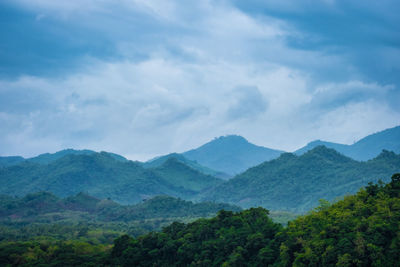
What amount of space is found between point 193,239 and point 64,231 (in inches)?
1828

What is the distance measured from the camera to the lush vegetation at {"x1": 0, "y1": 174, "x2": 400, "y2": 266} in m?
25.2

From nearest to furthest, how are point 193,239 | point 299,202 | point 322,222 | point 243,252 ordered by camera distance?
1. point 322,222
2. point 243,252
3. point 193,239
4. point 299,202

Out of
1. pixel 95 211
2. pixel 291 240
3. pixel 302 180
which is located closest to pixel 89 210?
pixel 95 211

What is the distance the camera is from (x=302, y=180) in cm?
16962

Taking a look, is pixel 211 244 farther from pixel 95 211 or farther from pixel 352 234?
pixel 95 211

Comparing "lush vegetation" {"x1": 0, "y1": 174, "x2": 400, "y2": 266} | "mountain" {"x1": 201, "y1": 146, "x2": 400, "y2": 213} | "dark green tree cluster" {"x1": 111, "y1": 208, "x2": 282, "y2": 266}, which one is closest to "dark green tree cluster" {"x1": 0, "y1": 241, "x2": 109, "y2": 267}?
"lush vegetation" {"x1": 0, "y1": 174, "x2": 400, "y2": 266}

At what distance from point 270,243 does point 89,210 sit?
11015 centimetres

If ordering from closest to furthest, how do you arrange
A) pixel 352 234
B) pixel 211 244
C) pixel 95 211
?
pixel 352 234, pixel 211 244, pixel 95 211

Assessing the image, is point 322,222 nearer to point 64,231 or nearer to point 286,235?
point 286,235

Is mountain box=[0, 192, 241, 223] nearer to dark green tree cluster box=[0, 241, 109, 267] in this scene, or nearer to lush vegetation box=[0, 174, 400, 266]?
dark green tree cluster box=[0, 241, 109, 267]

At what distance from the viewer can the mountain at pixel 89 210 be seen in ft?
376

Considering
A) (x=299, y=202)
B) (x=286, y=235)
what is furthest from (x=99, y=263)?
(x=299, y=202)

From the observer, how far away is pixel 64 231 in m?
75.4

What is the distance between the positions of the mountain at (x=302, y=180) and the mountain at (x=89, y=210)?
1599 inches
